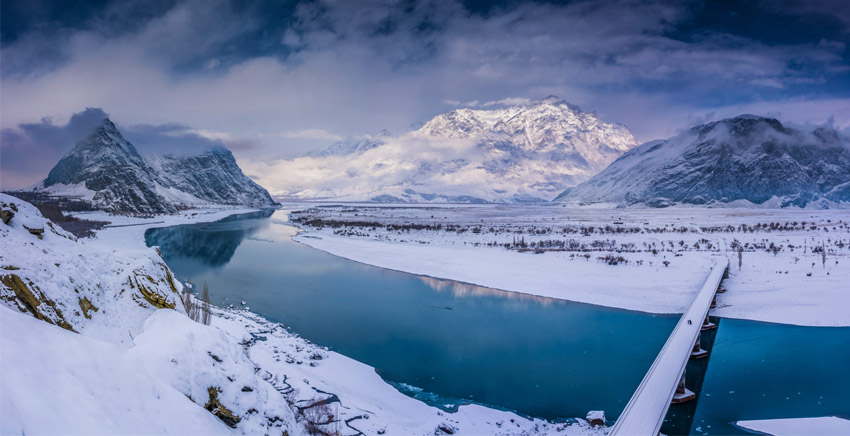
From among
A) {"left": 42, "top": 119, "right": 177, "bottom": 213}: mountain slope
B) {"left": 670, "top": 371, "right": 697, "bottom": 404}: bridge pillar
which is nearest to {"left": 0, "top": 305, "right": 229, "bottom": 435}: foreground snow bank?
{"left": 670, "top": 371, "right": 697, "bottom": 404}: bridge pillar

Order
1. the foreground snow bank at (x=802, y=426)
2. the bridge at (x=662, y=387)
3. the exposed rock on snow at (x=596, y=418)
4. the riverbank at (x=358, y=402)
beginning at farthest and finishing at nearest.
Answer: the exposed rock on snow at (x=596, y=418), the foreground snow bank at (x=802, y=426), the riverbank at (x=358, y=402), the bridge at (x=662, y=387)

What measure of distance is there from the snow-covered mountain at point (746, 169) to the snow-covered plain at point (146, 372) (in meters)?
144

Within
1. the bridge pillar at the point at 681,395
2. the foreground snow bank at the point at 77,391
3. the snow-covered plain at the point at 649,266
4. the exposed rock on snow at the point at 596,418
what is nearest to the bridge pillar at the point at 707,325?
the snow-covered plain at the point at 649,266

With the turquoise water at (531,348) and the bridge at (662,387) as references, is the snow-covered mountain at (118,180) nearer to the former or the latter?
the turquoise water at (531,348)

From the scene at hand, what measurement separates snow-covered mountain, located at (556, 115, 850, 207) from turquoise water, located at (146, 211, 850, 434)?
131999 millimetres

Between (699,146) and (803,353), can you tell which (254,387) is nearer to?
(803,353)

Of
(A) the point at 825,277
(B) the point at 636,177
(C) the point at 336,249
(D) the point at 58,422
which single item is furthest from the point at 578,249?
(B) the point at 636,177

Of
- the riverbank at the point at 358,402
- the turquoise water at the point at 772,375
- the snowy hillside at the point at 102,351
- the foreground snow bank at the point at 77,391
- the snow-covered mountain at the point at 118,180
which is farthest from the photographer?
the snow-covered mountain at the point at 118,180

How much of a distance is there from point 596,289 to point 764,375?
962 cm

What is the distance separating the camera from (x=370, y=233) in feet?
162

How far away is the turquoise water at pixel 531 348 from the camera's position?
1087 cm

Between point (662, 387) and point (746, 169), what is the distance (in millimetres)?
164786

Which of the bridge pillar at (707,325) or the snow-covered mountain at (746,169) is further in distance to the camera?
the snow-covered mountain at (746,169)

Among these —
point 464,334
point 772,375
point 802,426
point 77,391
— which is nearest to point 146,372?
point 77,391
